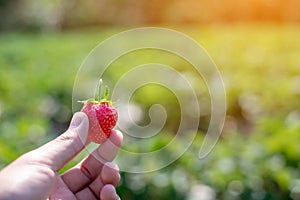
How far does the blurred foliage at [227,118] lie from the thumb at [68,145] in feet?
4.90

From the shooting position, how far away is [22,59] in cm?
987

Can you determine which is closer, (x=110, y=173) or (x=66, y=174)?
(x=110, y=173)

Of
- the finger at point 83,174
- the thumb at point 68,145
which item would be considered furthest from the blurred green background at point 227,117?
the thumb at point 68,145

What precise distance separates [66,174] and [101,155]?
160mm

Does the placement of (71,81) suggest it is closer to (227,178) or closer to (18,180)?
(227,178)

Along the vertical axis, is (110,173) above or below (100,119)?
below

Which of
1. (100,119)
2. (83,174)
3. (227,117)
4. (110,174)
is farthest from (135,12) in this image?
(100,119)

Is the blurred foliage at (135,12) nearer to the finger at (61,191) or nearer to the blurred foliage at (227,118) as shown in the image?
the blurred foliage at (227,118)

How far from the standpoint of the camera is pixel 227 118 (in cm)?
702

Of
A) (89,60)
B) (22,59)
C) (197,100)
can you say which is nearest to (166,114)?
(197,100)

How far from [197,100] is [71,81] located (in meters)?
1.39

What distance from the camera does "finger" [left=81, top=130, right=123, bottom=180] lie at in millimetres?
2211

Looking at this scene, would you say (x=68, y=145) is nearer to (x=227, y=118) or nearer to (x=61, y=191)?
(x=61, y=191)

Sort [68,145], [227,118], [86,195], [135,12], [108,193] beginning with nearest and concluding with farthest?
[68,145] < [108,193] < [86,195] < [227,118] < [135,12]
